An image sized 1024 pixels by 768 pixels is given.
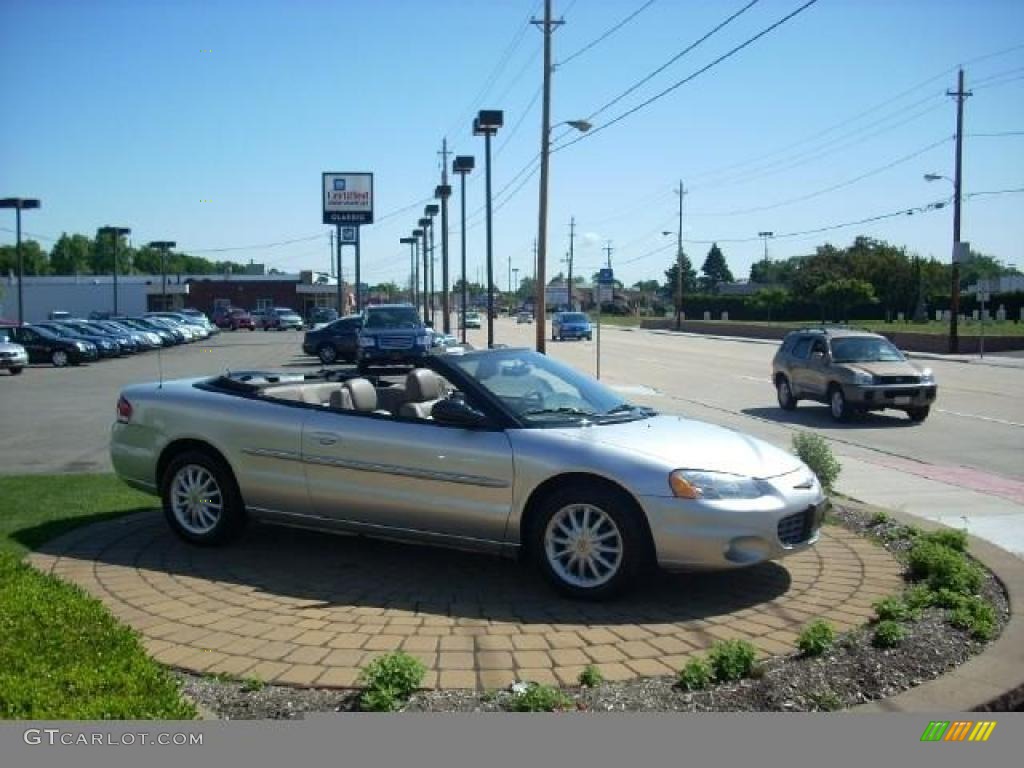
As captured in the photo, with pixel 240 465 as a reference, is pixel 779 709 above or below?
below

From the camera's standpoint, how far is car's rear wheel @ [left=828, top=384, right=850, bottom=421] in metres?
16.4

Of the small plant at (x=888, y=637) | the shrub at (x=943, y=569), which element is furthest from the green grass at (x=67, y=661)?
the shrub at (x=943, y=569)

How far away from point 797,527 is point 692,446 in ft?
2.42

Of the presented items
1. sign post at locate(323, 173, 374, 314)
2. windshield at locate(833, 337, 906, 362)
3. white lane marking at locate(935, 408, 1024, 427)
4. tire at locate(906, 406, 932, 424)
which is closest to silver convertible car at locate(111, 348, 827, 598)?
tire at locate(906, 406, 932, 424)

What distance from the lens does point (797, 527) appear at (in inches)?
217

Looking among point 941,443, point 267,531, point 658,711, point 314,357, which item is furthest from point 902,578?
point 314,357

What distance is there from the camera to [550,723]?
12.1 feet

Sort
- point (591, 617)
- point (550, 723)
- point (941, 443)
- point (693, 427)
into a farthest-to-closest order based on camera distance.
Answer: point (941, 443) < point (693, 427) < point (591, 617) < point (550, 723)

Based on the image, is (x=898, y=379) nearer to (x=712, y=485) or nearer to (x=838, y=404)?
(x=838, y=404)

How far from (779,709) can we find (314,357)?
35033 millimetres

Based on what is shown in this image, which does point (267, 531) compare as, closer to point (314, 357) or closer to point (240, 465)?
point (240, 465)

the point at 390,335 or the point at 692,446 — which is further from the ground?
the point at 692,446

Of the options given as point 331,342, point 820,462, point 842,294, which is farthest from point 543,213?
point 842,294

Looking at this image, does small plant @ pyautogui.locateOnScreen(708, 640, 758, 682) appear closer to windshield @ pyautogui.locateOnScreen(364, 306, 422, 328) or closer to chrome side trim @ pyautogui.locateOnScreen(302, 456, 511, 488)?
chrome side trim @ pyautogui.locateOnScreen(302, 456, 511, 488)
